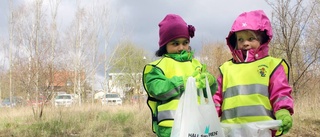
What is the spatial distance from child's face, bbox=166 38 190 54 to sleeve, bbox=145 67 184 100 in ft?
0.71

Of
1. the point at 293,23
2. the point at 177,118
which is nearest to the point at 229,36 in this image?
the point at 177,118

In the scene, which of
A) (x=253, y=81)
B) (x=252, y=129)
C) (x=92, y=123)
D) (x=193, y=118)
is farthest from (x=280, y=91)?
(x=92, y=123)

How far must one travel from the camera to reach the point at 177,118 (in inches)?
64.9

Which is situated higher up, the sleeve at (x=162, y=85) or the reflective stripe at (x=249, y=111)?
the sleeve at (x=162, y=85)

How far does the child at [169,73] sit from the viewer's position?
1.74 metres

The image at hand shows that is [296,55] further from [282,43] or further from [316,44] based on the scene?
[316,44]

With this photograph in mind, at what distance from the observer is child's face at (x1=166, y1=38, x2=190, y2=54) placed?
2.00 m

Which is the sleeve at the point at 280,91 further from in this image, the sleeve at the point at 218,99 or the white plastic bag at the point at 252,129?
the sleeve at the point at 218,99

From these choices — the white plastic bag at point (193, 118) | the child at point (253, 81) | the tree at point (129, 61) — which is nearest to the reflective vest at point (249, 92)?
the child at point (253, 81)

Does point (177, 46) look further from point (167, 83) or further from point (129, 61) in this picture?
point (129, 61)

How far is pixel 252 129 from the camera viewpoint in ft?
5.79

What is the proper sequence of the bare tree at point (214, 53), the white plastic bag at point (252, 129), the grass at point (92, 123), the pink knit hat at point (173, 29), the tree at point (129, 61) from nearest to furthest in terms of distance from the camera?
the white plastic bag at point (252, 129) → the pink knit hat at point (173, 29) → the grass at point (92, 123) → the bare tree at point (214, 53) → the tree at point (129, 61)

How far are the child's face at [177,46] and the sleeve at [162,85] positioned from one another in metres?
0.22

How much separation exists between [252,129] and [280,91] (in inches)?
10.6
